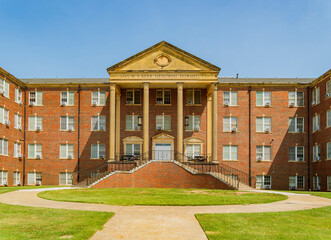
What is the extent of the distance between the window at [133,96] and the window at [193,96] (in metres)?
5.11

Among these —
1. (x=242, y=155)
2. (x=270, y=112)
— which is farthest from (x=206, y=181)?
(x=270, y=112)

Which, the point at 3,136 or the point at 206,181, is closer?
the point at 206,181

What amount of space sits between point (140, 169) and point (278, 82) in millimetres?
18333

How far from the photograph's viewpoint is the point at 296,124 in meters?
38.5

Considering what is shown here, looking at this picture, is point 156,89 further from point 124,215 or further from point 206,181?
point 124,215

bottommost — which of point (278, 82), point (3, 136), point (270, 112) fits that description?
point (3, 136)

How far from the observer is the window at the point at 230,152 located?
1508 inches

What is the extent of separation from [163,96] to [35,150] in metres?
14.3

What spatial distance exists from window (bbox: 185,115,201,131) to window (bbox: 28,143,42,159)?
606 inches

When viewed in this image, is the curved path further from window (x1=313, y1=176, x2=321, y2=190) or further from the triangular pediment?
window (x1=313, y1=176, x2=321, y2=190)

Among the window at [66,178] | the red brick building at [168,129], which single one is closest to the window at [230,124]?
the red brick building at [168,129]

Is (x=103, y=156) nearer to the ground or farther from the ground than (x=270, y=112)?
nearer to the ground

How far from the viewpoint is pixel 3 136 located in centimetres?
3409

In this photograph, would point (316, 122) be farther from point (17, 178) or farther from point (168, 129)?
point (17, 178)
